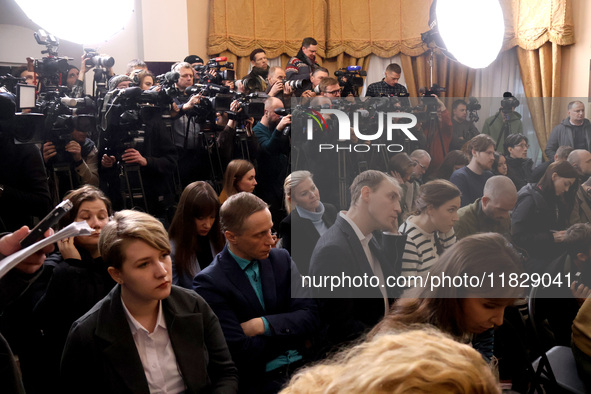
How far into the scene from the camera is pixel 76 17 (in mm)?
5227

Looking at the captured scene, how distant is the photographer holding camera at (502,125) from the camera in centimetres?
304

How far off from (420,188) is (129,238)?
1.11m

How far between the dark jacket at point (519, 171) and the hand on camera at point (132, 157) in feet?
6.14

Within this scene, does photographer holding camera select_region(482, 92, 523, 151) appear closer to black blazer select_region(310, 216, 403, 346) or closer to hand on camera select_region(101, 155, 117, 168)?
black blazer select_region(310, 216, 403, 346)

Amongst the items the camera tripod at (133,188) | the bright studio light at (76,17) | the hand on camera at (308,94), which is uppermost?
the bright studio light at (76,17)

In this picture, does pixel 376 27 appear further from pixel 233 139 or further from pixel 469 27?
pixel 233 139

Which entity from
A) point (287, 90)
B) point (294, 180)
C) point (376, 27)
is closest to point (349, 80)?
point (287, 90)

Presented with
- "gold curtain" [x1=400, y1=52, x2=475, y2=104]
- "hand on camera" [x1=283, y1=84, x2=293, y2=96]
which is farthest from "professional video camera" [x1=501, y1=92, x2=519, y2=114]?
"gold curtain" [x1=400, y1=52, x2=475, y2=104]

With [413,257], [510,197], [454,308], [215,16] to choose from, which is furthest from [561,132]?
[215,16]

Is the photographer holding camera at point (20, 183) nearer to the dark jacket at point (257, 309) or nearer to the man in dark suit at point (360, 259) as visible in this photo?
the dark jacket at point (257, 309)

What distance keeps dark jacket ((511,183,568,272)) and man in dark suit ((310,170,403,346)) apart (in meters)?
0.63

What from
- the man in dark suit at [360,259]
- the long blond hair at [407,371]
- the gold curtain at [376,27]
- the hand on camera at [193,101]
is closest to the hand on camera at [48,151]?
the hand on camera at [193,101]

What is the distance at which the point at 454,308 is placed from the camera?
1.71 m

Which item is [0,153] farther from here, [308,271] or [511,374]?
[511,374]
